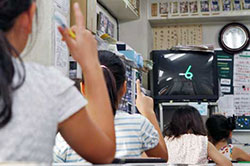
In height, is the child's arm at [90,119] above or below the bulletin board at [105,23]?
below

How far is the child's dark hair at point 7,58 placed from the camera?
71 cm

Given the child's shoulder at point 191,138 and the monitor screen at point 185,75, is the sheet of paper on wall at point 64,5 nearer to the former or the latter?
the child's shoulder at point 191,138

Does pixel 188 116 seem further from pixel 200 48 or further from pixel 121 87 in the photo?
pixel 200 48

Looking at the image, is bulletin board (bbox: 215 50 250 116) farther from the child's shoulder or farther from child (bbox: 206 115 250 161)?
the child's shoulder

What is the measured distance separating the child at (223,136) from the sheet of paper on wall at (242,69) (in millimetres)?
1868

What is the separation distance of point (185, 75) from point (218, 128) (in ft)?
5.08

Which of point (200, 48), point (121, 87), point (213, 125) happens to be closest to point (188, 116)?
point (213, 125)

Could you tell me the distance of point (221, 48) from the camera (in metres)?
5.57

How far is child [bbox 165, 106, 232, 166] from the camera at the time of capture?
289cm

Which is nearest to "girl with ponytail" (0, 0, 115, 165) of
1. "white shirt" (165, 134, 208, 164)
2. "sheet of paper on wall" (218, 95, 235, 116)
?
"white shirt" (165, 134, 208, 164)

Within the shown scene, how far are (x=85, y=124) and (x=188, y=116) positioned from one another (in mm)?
2578

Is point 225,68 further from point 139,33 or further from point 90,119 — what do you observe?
point 90,119

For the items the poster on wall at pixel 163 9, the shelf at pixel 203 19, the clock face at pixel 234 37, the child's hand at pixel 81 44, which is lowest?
the child's hand at pixel 81 44

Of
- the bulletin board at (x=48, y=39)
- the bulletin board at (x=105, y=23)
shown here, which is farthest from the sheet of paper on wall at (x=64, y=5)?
the bulletin board at (x=105, y=23)
